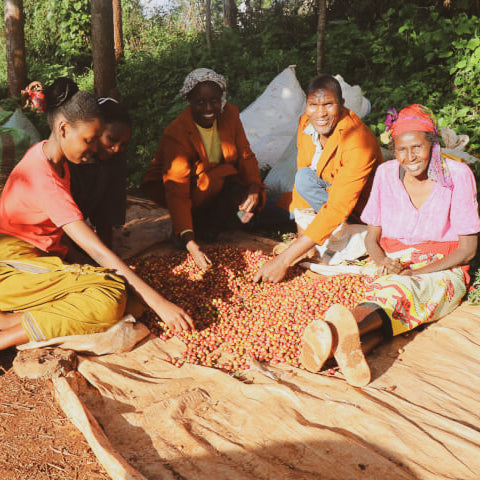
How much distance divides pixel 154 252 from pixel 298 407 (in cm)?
202

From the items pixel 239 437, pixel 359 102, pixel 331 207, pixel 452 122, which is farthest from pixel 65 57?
pixel 239 437

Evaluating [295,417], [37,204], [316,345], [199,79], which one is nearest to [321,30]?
[199,79]

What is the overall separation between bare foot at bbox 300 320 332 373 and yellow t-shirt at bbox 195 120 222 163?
6.13ft

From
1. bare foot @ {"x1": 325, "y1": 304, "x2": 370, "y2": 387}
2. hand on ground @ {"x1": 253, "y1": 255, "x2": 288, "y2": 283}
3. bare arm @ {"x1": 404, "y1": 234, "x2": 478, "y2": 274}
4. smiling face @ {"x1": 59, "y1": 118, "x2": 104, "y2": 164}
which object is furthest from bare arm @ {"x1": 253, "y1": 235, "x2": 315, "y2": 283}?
smiling face @ {"x1": 59, "y1": 118, "x2": 104, "y2": 164}

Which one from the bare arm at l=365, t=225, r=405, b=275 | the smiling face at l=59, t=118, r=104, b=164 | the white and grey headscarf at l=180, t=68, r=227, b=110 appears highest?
the white and grey headscarf at l=180, t=68, r=227, b=110

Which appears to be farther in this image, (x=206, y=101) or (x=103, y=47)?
(x=103, y=47)

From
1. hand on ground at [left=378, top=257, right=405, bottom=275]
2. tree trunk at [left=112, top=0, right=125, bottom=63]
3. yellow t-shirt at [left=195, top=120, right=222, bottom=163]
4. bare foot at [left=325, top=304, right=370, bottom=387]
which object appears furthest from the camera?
tree trunk at [left=112, top=0, right=125, bottom=63]

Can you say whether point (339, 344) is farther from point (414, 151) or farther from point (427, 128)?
point (427, 128)

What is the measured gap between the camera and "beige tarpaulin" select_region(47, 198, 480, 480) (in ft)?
6.12

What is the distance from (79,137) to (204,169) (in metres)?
1.41

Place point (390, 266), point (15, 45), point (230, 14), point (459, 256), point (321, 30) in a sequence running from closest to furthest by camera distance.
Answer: point (459, 256)
point (390, 266)
point (321, 30)
point (15, 45)
point (230, 14)

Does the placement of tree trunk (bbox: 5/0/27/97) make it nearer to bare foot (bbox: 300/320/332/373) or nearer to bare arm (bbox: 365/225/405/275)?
bare arm (bbox: 365/225/405/275)

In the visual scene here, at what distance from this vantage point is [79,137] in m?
2.44

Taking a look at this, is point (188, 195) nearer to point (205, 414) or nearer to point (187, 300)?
point (187, 300)
